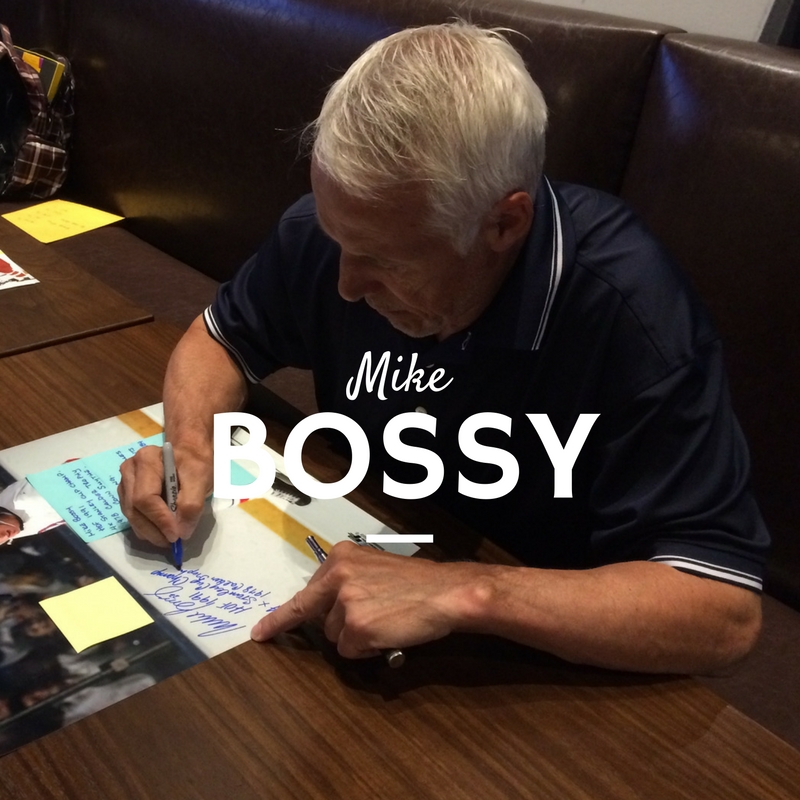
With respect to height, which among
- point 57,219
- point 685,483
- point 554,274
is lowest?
point 57,219

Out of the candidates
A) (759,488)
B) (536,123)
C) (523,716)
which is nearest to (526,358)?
(536,123)

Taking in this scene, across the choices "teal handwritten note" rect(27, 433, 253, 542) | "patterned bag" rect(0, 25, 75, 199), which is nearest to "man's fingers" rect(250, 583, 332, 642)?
"teal handwritten note" rect(27, 433, 253, 542)

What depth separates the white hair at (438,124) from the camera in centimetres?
76

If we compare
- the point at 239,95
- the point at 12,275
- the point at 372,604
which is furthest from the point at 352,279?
the point at 239,95

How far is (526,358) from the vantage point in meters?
0.94

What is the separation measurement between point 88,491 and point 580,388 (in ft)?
1.74

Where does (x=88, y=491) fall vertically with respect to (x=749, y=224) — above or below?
below

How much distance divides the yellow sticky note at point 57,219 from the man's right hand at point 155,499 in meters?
1.08

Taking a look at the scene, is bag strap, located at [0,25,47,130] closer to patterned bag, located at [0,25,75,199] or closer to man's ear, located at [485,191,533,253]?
patterned bag, located at [0,25,75,199]

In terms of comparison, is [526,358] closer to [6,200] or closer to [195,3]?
[195,3]

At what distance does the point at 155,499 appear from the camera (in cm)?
85

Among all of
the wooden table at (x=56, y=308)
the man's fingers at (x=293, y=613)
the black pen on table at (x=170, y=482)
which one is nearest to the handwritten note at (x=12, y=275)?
the wooden table at (x=56, y=308)
